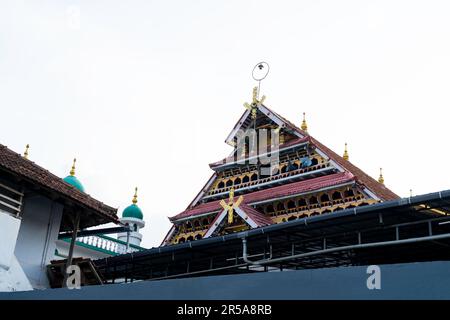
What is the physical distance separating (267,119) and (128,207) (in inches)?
580

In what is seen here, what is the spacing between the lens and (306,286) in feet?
25.5

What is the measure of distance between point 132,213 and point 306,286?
29.9 meters

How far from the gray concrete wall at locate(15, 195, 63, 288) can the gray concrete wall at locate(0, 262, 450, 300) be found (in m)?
7.62

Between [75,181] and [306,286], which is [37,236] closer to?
[306,286]

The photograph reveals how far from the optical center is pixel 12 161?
15320mm

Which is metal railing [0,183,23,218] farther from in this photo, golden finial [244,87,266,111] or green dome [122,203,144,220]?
green dome [122,203,144,220]

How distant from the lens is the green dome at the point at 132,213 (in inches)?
1444

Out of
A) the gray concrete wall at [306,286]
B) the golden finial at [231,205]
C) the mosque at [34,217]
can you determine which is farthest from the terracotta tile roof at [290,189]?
the gray concrete wall at [306,286]

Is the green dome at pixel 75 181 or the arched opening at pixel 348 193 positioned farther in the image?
the green dome at pixel 75 181

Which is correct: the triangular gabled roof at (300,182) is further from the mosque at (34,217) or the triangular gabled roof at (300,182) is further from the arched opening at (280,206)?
the mosque at (34,217)

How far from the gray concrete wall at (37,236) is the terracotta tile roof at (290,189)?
27.5 ft

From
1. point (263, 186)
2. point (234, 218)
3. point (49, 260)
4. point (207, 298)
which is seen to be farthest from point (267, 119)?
point (207, 298)

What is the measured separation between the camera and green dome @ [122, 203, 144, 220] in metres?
36.7

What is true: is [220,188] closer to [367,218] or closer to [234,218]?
[234,218]
